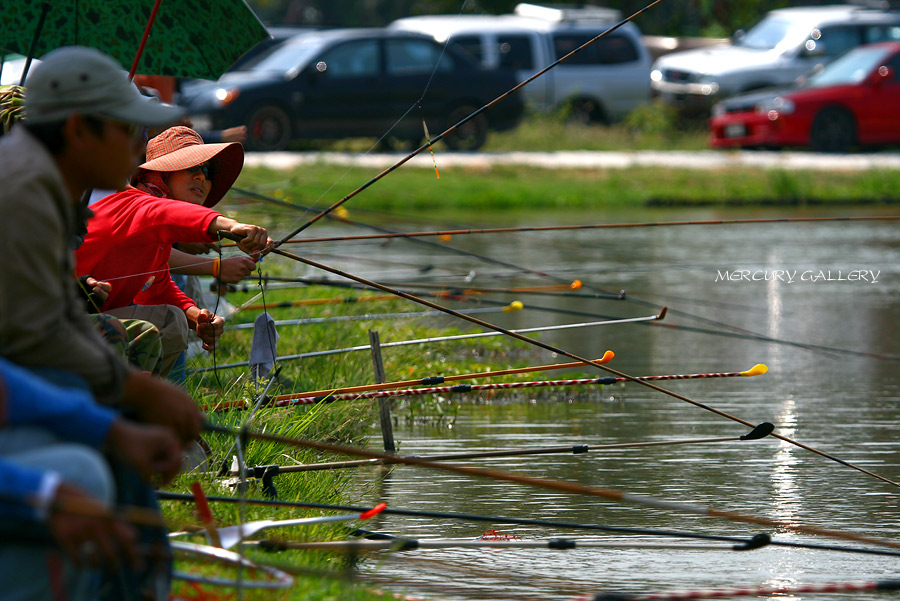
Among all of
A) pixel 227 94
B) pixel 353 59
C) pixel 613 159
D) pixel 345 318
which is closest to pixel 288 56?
pixel 353 59

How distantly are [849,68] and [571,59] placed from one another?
14.7ft

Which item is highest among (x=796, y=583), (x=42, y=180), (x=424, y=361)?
(x=42, y=180)

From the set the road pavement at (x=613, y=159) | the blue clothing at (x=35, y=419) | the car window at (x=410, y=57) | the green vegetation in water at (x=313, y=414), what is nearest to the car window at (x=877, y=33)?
the road pavement at (x=613, y=159)

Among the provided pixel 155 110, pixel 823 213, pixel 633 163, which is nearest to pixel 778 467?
pixel 155 110

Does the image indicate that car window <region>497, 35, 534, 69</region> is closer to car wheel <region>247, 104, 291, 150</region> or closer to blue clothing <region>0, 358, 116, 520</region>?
car wheel <region>247, 104, 291, 150</region>

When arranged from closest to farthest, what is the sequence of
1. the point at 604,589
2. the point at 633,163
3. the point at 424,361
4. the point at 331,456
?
the point at 604,589 < the point at 331,456 < the point at 424,361 < the point at 633,163

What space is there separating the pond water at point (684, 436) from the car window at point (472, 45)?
9.00 meters

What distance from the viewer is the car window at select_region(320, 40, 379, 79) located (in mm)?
17375

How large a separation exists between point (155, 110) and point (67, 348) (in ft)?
1.70

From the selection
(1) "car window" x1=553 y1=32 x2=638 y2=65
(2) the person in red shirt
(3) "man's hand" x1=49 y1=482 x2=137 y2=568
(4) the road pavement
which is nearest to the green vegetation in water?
(2) the person in red shirt

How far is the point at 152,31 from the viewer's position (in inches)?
219

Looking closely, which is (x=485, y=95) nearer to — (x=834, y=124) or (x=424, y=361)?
(x=834, y=124)

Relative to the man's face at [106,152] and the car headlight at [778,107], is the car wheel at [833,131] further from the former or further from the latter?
the man's face at [106,152]

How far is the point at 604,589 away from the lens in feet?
12.8
